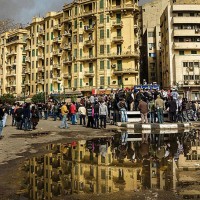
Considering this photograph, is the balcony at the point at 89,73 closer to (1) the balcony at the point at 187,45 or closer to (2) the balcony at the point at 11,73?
(1) the balcony at the point at 187,45

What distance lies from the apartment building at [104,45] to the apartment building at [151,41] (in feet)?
42.8

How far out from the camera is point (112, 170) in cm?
752

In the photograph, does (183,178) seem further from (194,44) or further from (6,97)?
(6,97)

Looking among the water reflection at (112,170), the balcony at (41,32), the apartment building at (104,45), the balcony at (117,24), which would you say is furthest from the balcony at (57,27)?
the water reflection at (112,170)

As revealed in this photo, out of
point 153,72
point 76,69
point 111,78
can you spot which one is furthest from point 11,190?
point 153,72

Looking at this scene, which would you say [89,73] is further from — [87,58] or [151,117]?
[151,117]

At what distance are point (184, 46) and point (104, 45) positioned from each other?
50.9 feet

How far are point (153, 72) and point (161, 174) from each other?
6626cm

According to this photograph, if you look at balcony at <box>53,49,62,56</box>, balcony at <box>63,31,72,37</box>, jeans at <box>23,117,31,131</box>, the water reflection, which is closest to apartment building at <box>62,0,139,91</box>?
balcony at <box>63,31,72,37</box>

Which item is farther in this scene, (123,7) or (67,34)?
(67,34)

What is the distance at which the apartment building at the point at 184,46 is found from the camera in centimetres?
5531

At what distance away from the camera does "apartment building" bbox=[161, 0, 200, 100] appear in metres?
55.3

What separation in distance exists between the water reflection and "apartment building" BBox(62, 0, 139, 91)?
46.4 meters

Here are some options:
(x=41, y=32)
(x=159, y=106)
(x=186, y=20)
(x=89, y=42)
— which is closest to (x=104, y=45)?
(x=89, y=42)
